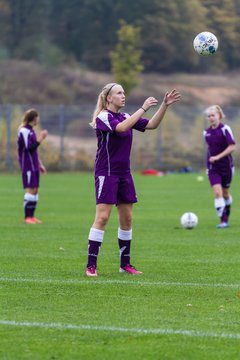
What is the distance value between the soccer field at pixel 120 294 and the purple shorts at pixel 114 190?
0.85m

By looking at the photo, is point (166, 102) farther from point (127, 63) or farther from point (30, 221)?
point (127, 63)

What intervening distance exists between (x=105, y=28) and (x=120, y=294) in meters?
64.6

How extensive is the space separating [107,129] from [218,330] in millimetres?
3447

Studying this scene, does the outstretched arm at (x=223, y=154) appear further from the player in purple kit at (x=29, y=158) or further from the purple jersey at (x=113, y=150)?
the purple jersey at (x=113, y=150)

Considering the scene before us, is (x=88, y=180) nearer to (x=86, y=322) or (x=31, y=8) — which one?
(x=86, y=322)

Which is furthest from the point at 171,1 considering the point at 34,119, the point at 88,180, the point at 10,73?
the point at 34,119

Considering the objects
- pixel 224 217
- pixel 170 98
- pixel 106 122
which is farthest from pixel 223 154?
pixel 106 122

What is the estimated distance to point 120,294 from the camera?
945 cm

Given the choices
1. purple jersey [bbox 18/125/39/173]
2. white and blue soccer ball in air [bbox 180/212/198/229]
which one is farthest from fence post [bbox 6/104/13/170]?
white and blue soccer ball in air [bbox 180/212/198/229]

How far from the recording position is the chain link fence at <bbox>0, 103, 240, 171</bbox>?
136ft

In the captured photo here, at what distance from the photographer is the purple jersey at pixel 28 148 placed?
57.4 feet

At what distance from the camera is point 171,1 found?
75438 mm

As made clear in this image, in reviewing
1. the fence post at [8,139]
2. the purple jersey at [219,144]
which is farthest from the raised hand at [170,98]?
the fence post at [8,139]

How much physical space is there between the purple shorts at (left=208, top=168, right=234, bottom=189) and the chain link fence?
955 inches
